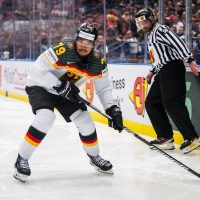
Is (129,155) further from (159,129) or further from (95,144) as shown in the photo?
(95,144)

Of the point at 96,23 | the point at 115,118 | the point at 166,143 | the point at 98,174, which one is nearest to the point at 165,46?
the point at 166,143

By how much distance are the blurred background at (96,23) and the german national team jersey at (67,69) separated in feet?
5.12

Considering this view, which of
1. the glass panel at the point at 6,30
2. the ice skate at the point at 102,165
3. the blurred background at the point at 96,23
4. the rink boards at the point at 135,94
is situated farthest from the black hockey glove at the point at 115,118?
the glass panel at the point at 6,30

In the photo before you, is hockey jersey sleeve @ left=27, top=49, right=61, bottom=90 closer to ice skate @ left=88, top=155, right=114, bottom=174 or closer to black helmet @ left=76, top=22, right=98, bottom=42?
black helmet @ left=76, top=22, right=98, bottom=42

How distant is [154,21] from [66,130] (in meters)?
1.71

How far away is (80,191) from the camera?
285cm

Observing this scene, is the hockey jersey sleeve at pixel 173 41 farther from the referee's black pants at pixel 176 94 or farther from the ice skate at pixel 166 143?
the ice skate at pixel 166 143

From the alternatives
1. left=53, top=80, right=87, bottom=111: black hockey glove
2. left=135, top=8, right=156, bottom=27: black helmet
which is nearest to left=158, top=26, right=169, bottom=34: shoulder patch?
left=135, top=8, right=156, bottom=27: black helmet

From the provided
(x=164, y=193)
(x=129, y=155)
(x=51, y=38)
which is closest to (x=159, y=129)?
(x=129, y=155)

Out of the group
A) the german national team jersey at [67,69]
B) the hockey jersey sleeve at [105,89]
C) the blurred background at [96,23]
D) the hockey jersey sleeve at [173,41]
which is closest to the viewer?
the german national team jersey at [67,69]

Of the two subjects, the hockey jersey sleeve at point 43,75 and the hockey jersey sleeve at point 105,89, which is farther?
the hockey jersey sleeve at point 105,89

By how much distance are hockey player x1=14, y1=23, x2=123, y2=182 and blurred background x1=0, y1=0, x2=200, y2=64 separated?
1.60 meters

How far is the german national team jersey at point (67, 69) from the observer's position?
9.94 ft

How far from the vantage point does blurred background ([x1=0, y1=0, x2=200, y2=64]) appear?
4914 mm
